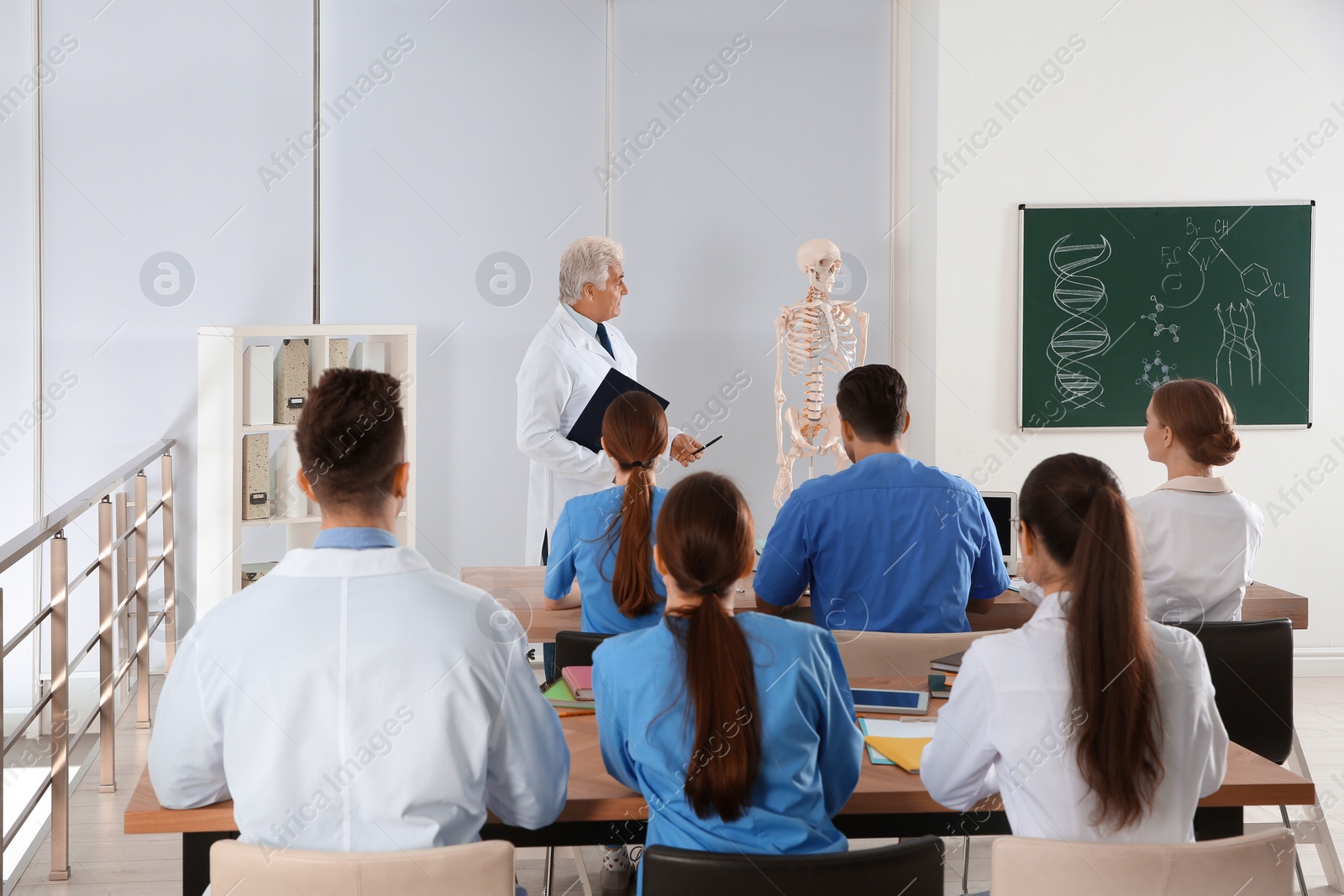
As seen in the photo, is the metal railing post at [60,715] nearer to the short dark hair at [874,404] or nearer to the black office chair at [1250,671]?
the short dark hair at [874,404]

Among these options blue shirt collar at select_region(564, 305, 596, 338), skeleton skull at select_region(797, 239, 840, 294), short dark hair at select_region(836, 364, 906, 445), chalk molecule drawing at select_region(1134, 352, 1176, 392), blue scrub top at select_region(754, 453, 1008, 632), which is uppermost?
skeleton skull at select_region(797, 239, 840, 294)

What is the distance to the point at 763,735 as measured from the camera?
158 cm

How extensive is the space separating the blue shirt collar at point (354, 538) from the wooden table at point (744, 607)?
130 cm

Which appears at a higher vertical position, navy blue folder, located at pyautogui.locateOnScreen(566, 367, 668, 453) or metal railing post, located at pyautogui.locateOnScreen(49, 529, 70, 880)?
navy blue folder, located at pyautogui.locateOnScreen(566, 367, 668, 453)

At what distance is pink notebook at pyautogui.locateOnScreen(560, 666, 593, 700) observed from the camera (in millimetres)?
2127

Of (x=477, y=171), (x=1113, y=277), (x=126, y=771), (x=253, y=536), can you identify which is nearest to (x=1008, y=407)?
(x=1113, y=277)

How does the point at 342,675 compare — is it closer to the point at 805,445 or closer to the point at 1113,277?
the point at 805,445

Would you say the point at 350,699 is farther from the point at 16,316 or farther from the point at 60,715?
the point at 16,316

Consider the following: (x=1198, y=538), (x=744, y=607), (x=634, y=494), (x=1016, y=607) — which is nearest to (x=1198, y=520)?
(x=1198, y=538)

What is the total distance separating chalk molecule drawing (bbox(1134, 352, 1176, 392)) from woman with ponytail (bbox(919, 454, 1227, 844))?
376cm

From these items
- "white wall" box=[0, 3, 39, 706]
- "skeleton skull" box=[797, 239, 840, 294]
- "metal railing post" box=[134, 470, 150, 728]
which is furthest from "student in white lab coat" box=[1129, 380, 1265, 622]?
"white wall" box=[0, 3, 39, 706]

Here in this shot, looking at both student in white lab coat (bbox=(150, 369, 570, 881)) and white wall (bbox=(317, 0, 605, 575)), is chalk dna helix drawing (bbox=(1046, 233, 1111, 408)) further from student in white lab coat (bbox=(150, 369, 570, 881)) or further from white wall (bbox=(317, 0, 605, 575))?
student in white lab coat (bbox=(150, 369, 570, 881))

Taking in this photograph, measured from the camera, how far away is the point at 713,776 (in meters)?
1.55

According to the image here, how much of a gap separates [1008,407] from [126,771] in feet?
12.6
